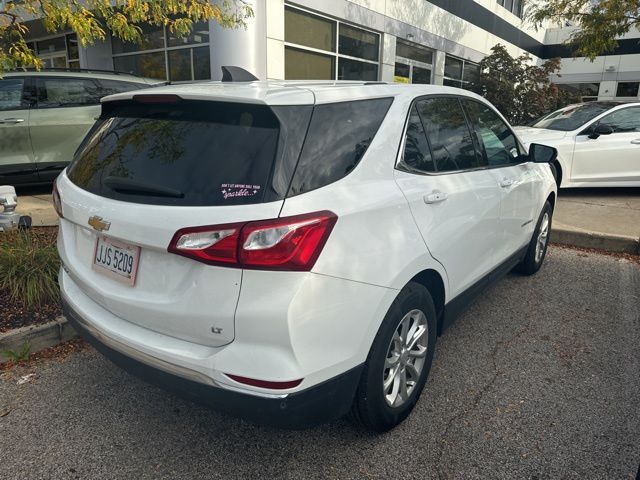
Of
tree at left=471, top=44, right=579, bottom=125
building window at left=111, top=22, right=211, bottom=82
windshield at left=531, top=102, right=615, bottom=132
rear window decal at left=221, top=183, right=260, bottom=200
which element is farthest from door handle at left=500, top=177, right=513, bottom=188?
tree at left=471, top=44, right=579, bottom=125

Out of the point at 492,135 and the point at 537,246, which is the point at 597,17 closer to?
the point at 537,246

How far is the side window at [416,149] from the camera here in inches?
100.0

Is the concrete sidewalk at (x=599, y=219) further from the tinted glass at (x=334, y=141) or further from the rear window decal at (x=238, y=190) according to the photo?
the rear window decal at (x=238, y=190)

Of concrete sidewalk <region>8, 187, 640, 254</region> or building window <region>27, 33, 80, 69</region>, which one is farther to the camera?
building window <region>27, 33, 80, 69</region>

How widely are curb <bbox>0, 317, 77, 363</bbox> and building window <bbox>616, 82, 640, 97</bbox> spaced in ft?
89.6

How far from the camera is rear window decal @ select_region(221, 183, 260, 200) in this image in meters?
1.85

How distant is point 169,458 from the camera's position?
2.36 metres

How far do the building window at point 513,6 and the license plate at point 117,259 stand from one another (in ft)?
70.6

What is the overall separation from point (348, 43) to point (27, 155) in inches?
309

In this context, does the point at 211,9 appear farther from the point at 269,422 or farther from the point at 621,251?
the point at 621,251

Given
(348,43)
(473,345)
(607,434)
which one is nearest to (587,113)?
(348,43)

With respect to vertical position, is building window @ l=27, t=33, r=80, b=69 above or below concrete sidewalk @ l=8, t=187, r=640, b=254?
above

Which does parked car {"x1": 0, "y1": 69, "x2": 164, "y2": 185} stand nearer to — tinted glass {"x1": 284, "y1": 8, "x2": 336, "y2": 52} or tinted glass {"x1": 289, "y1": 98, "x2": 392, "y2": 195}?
tinted glass {"x1": 284, "y1": 8, "x2": 336, "y2": 52}

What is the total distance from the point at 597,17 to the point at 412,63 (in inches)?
199
